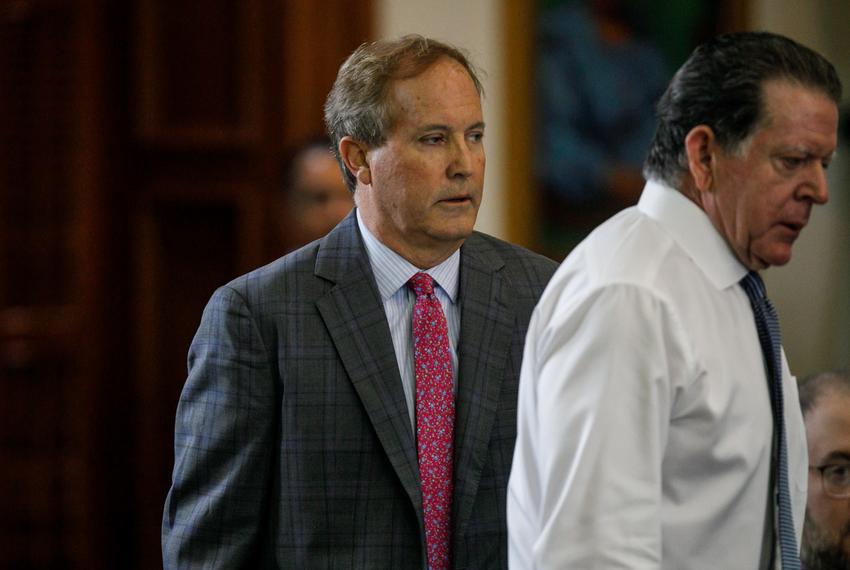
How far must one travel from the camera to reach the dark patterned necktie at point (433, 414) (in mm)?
2441

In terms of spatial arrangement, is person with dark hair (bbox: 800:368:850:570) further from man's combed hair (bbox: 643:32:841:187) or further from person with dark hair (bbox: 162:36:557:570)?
man's combed hair (bbox: 643:32:841:187)

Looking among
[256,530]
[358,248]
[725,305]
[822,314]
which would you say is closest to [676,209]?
[725,305]

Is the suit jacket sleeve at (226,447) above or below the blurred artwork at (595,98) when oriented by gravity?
below

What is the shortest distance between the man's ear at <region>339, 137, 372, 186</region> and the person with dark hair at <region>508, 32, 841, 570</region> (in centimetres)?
66

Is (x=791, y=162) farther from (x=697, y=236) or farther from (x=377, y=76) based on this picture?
(x=377, y=76)

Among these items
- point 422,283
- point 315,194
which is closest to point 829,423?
point 422,283

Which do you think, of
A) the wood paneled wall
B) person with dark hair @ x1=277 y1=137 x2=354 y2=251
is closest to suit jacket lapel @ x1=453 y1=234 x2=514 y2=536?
person with dark hair @ x1=277 y1=137 x2=354 y2=251

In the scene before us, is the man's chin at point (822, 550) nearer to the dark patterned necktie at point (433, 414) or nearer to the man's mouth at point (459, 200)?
the dark patterned necktie at point (433, 414)

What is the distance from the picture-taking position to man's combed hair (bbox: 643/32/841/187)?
6.61 ft

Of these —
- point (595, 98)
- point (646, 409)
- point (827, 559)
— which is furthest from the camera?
point (595, 98)

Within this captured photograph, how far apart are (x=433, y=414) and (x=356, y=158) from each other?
535 mm

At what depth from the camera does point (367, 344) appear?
2494 millimetres

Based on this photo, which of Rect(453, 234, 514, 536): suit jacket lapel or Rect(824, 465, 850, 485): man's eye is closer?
Rect(453, 234, 514, 536): suit jacket lapel

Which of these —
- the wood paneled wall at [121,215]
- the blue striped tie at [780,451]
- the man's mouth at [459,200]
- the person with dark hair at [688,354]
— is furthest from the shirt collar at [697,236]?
the wood paneled wall at [121,215]
